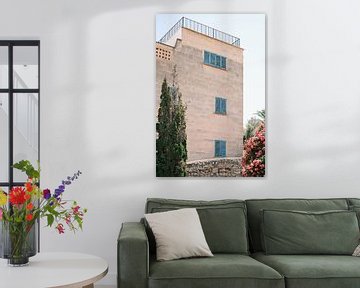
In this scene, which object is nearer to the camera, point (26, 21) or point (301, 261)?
point (301, 261)

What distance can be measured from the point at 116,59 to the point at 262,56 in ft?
3.98

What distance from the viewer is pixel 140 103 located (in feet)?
15.1

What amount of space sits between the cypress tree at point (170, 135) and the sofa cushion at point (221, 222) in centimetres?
39

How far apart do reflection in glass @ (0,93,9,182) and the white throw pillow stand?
4.70 ft

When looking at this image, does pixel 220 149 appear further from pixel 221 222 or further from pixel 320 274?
pixel 320 274

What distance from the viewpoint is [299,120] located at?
4645 mm

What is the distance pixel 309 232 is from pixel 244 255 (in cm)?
51

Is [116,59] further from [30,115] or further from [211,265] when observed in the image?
[211,265]

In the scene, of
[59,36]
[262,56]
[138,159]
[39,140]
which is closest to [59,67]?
[59,36]

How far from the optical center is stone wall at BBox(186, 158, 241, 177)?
15.1 feet

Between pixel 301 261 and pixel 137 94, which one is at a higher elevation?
pixel 137 94

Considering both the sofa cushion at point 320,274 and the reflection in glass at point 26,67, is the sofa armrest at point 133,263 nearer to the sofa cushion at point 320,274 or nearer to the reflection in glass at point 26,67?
the sofa cushion at point 320,274

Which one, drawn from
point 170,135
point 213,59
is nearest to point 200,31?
point 213,59

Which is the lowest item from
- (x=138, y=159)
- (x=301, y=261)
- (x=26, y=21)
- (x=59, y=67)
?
(x=301, y=261)
